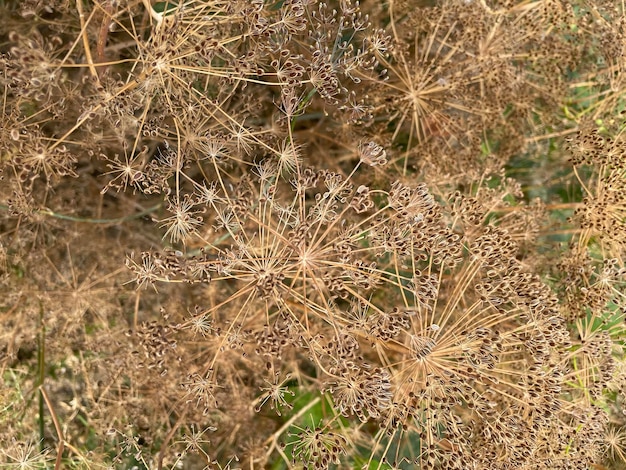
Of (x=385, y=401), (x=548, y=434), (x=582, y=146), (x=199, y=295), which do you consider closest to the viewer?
(x=385, y=401)

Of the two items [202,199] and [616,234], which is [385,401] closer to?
[202,199]

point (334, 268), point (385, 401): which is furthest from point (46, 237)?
point (385, 401)

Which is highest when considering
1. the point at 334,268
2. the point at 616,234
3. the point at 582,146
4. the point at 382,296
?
the point at 582,146

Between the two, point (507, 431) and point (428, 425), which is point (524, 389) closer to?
point (507, 431)

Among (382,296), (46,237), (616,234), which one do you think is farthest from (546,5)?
(46,237)

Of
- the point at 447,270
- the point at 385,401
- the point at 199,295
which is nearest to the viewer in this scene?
the point at 385,401

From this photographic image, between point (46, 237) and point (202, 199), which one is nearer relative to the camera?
point (202, 199)

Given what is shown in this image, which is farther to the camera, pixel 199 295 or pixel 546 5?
pixel 199 295

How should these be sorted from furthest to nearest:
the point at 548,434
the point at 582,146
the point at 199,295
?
the point at 199,295
the point at 582,146
the point at 548,434

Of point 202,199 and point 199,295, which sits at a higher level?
point 202,199
